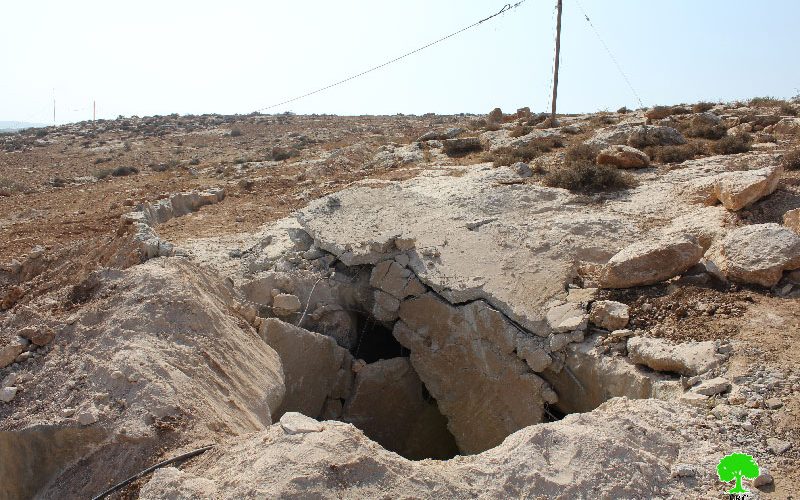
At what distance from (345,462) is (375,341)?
15.3ft

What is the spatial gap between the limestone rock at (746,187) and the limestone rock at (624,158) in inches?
84.9

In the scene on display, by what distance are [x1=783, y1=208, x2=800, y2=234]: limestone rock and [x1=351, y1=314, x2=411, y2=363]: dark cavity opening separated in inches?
178

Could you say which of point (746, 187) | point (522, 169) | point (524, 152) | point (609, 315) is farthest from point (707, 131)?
point (609, 315)

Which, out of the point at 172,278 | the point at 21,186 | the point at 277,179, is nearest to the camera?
the point at 172,278

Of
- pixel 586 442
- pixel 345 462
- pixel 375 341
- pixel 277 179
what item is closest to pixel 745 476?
pixel 586 442

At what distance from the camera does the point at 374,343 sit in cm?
801

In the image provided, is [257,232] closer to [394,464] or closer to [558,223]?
[558,223]

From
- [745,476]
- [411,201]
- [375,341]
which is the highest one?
[411,201]

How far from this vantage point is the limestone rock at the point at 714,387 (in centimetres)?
429

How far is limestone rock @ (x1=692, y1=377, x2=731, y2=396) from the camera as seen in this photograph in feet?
14.1

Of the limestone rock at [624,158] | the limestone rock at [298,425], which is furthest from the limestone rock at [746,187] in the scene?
the limestone rock at [298,425]

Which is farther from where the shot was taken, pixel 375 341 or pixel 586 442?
pixel 375 341

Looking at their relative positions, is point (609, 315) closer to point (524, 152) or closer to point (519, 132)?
point (524, 152)

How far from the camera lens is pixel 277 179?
1208 centimetres
